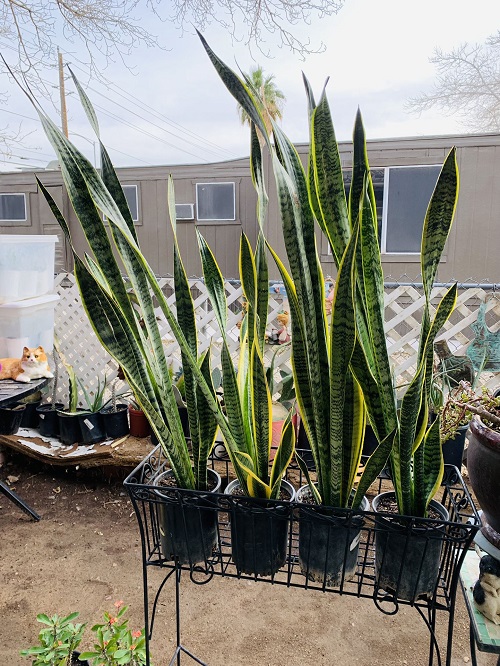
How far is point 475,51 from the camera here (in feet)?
21.0

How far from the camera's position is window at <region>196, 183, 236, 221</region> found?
19.0 ft

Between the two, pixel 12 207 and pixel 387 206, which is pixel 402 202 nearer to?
pixel 387 206

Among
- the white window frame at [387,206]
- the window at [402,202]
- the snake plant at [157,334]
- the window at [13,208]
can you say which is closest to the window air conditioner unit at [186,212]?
the window at [402,202]

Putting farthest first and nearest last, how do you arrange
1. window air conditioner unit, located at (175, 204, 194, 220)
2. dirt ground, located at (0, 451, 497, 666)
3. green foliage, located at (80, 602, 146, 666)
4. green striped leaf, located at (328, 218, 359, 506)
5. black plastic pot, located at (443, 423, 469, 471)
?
window air conditioner unit, located at (175, 204, 194, 220) < black plastic pot, located at (443, 423, 469, 471) < dirt ground, located at (0, 451, 497, 666) < green foliage, located at (80, 602, 146, 666) < green striped leaf, located at (328, 218, 359, 506)

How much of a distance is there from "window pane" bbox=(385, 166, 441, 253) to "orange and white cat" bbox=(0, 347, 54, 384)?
3882mm

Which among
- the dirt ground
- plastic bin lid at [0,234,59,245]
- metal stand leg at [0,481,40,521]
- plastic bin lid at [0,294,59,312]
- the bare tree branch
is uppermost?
the bare tree branch

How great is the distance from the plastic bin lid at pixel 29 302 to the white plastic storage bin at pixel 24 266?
0.02 m

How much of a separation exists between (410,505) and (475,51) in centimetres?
744

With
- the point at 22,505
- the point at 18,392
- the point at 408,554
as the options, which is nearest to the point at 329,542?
the point at 408,554

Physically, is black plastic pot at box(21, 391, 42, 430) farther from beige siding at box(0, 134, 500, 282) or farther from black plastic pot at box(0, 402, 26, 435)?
beige siding at box(0, 134, 500, 282)

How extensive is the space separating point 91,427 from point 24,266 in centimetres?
86

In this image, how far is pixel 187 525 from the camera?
2.68 ft

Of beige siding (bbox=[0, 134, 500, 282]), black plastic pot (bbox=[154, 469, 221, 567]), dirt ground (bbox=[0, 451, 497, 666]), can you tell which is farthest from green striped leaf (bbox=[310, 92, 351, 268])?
beige siding (bbox=[0, 134, 500, 282])

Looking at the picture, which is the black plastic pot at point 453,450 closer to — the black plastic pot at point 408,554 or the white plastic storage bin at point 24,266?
the black plastic pot at point 408,554
